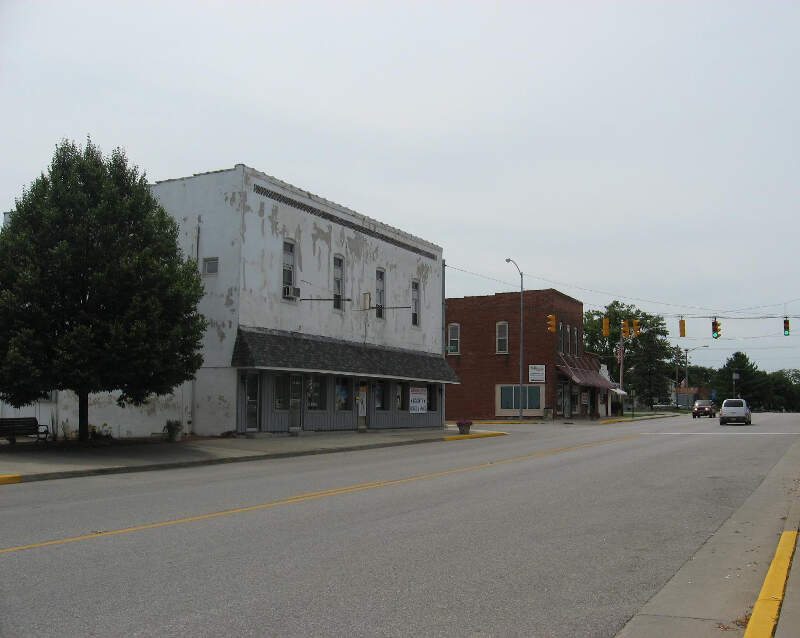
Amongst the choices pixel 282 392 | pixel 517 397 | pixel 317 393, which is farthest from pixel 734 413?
pixel 282 392

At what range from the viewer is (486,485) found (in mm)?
14148

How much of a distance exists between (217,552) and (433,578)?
7.79ft

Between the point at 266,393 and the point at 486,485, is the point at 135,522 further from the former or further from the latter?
the point at 266,393

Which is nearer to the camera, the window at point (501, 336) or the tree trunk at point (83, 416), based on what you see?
the tree trunk at point (83, 416)

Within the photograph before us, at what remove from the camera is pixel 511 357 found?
180 ft

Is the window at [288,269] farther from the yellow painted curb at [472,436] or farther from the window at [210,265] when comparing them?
the yellow painted curb at [472,436]

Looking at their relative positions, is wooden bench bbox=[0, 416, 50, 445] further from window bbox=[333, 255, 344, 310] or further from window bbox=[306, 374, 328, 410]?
window bbox=[333, 255, 344, 310]

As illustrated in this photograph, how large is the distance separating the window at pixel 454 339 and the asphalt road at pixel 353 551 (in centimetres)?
4094

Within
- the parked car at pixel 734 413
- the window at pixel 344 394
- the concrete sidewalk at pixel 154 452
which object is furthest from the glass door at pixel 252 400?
the parked car at pixel 734 413

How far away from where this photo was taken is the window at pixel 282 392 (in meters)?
27.6

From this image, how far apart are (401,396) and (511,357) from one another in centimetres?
2053

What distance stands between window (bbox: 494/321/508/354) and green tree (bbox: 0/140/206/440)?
36.6 m

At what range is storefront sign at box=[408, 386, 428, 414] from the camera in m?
36.1

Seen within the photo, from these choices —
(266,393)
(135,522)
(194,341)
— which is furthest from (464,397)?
(135,522)
